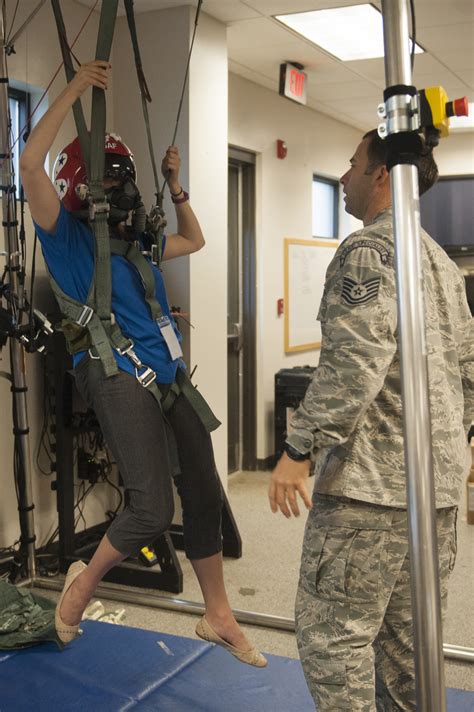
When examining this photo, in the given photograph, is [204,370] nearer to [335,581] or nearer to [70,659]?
[70,659]

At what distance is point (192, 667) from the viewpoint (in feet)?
9.03

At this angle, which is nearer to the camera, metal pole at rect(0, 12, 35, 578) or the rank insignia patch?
the rank insignia patch

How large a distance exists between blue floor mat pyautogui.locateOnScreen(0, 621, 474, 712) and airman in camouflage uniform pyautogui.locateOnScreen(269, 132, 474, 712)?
82 cm

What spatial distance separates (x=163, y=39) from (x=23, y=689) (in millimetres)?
3298

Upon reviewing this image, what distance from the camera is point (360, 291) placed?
1.68m

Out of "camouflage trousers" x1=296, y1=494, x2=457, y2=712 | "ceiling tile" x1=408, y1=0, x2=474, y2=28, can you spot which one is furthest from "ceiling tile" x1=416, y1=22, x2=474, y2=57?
"camouflage trousers" x1=296, y1=494, x2=457, y2=712

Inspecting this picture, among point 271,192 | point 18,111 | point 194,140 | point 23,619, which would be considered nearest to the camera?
point 23,619

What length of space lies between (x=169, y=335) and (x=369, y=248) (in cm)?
98

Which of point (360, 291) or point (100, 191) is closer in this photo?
point (360, 291)

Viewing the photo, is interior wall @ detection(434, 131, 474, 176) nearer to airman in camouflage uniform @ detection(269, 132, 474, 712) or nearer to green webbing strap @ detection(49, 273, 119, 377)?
green webbing strap @ detection(49, 273, 119, 377)

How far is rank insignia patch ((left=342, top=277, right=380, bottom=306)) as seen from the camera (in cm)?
167

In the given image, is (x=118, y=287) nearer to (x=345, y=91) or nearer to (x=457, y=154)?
(x=345, y=91)

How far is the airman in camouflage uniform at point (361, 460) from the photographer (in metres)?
1.66

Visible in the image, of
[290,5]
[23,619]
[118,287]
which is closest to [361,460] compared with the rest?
[118,287]
